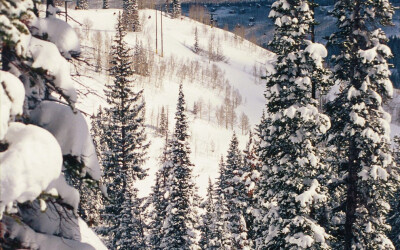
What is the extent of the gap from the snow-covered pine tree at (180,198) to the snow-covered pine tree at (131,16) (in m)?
109

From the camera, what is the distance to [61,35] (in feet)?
17.6

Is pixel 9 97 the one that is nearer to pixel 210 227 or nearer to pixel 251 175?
pixel 251 175

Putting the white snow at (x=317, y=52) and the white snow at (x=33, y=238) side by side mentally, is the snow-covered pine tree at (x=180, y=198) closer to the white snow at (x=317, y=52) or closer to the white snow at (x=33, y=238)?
the white snow at (x=317, y=52)

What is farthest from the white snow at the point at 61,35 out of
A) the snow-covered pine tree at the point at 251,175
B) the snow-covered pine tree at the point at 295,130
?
the snow-covered pine tree at the point at 251,175

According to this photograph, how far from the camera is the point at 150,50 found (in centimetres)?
12238

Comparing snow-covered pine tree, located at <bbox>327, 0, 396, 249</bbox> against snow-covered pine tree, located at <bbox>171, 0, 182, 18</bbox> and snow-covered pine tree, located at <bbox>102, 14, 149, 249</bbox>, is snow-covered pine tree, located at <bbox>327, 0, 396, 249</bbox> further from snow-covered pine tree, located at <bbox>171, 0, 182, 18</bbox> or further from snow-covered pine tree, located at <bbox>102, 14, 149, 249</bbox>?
snow-covered pine tree, located at <bbox>171, 0, 182, 18</bbox>

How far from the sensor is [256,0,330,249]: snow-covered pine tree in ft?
47.5

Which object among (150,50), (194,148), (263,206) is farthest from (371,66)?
(150,50)

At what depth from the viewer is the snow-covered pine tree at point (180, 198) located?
77.6ft

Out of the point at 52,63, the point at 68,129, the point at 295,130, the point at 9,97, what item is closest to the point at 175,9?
the point at 295,130

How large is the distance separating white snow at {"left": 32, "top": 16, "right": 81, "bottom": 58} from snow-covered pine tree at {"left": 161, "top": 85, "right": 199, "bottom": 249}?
1845 cm

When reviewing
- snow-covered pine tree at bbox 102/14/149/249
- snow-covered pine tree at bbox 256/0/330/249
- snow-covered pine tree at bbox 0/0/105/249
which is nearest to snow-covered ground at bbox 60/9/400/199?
snow-covered pine tree at bbox 102/14/149/249

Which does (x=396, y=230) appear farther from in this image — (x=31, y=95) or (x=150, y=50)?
(x=150, y=50)

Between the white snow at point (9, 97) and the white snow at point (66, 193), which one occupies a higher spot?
the white snow at point (9, 97)
